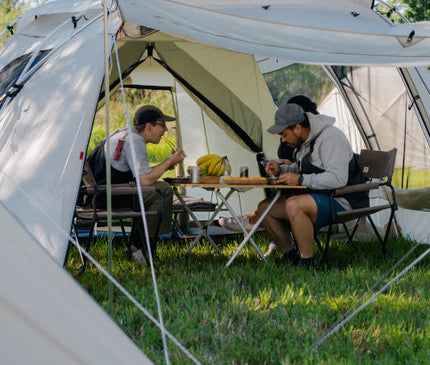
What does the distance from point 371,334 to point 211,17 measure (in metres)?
1.82

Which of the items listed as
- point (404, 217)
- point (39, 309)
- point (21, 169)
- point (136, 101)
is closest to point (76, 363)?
point (39, 309)

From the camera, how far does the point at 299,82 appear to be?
22.7 ft

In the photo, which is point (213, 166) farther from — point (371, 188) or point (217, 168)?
point (371, 188)

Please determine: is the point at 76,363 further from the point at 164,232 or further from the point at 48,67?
the point at 164,232

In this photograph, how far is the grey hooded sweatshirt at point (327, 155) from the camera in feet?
15.5

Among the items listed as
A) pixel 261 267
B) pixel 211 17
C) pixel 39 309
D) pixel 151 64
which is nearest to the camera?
pixel 39 309

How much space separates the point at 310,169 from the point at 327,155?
16cm

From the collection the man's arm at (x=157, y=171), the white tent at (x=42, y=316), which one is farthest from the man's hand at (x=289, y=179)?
the white tent at (x=42, y=316)

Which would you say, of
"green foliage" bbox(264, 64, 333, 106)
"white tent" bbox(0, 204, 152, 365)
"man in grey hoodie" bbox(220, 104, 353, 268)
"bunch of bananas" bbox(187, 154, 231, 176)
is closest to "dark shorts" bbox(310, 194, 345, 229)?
"man in grey hoodie" bbox(220, 104, 353, 268)

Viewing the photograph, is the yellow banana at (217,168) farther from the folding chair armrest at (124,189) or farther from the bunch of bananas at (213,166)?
the folding chair armrest at (124,189)

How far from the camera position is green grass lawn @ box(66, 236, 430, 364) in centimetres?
319

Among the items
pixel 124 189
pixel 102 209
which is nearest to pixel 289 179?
pixel 124 189

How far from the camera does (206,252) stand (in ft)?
17.9

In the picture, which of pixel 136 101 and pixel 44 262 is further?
pixel 136 101
